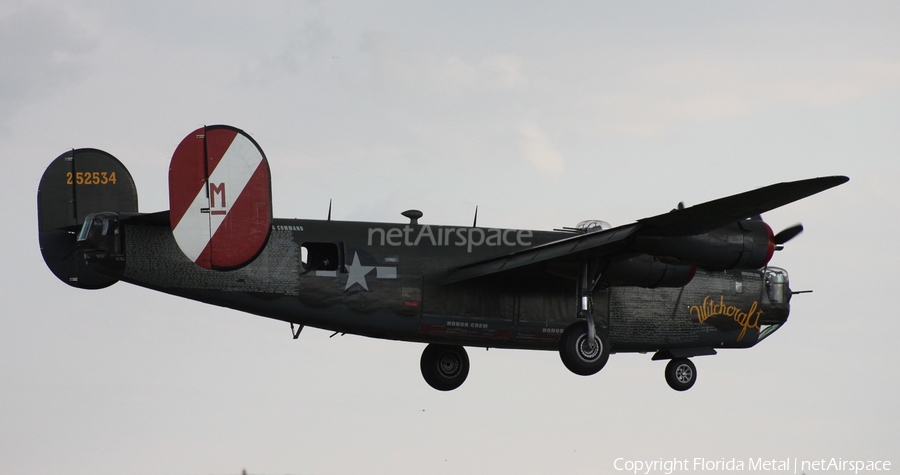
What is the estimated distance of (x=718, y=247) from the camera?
58.2ft

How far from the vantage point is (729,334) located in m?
21.3

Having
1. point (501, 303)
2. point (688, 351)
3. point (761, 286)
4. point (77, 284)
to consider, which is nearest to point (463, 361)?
→ point (501, 303)

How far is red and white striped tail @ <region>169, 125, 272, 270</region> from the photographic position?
15.8 m

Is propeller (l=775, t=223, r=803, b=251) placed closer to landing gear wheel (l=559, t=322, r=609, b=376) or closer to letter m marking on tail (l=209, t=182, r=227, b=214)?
landing gear wheel (l=559, t=322, r=609, b=376)

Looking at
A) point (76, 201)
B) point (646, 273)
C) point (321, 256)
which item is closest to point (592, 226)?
point (646, 273)

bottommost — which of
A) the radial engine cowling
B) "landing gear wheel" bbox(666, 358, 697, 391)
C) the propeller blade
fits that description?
"landing gear wheel" bbox(666, 358, 697, 391)

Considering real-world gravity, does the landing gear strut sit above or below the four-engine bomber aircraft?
below

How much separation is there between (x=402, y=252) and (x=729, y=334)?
6.96 m

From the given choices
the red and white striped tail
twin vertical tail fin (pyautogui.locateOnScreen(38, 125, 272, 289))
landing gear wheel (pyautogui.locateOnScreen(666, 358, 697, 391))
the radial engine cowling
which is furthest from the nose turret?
the red and white striped tail

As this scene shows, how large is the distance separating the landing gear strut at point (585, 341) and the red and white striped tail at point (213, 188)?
595cm

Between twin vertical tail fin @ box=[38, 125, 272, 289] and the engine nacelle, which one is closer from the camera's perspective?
twin vertical tail fin @ box=[38, 125, 272, 289]

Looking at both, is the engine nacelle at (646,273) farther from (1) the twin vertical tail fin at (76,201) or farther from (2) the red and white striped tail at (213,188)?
(1) the twin vertical tail fin at (76,201)

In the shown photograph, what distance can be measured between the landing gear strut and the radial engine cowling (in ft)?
4.76

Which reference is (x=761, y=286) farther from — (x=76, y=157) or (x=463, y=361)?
(x=76, y=157)
